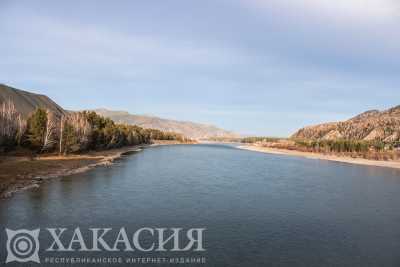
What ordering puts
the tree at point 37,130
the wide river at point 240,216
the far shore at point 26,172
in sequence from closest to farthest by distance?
the wide river at point 240,216, the far shore at point 26,172, the tree at point 37,130

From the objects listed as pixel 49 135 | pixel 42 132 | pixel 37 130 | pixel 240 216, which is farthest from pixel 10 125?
pixel 240 216

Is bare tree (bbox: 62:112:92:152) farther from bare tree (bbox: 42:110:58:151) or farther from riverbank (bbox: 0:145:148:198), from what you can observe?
riverbank (bbox: 0:145:148:198)

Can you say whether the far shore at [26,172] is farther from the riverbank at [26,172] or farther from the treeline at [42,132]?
the treeline at [42,132]

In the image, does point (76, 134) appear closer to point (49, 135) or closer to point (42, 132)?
point (49, 135)

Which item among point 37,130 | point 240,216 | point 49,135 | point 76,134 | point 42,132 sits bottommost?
point 240,216

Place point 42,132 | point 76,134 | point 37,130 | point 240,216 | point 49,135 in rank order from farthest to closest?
point 76,134, point 49,135, point 42,132, point 37,130, point 240,216

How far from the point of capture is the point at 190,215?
32.9 meters

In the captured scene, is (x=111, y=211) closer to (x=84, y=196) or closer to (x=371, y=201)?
(x=84, y=196)

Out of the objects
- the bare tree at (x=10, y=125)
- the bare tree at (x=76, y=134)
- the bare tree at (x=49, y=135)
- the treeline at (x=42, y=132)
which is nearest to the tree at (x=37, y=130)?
the treeline at (x=42, y=132)

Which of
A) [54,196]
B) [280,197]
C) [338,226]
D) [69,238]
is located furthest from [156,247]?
[280,197]

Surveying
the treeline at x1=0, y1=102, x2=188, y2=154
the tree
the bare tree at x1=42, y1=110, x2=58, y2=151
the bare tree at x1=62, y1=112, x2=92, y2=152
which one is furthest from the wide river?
the bare tree at x1=62, y1=112, x2=92, y2=152

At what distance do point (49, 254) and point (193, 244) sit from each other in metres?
11.1

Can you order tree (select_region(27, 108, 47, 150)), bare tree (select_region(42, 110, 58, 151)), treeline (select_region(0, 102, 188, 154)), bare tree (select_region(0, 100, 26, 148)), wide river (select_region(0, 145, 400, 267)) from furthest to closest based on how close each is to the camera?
1. bare tree (select_region(42, 110, 58, 151))
2. tree (select_region(27, 108, 47, 150))
3. treeline (select_region(0, 102, 188, 154))
4. bare tree (select_region(0, 100, 26, 148))
5. wide river (select_region(0, 145, 400, 267))

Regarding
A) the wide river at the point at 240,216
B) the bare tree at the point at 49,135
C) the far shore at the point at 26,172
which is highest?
the bare tree at the point at 49,135
